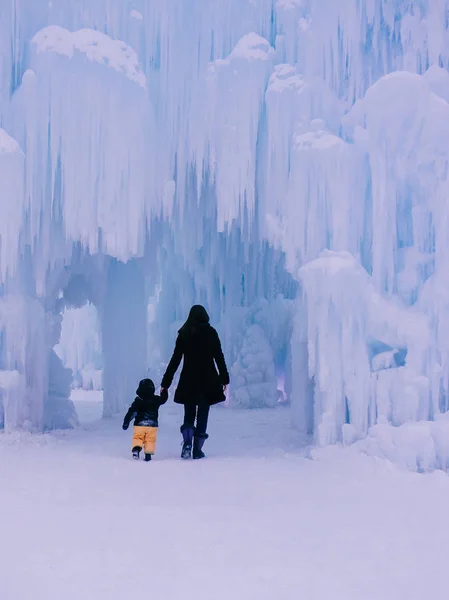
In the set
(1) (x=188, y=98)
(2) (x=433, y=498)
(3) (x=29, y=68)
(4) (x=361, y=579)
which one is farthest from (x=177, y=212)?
(4) (x=361, y=579)

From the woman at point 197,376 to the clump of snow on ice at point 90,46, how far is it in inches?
135

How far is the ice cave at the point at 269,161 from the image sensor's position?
5738 millimetres

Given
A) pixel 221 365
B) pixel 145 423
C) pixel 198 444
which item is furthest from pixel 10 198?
pixel 198 444

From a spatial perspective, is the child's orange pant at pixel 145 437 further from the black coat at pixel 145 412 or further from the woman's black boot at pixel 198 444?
the woman's black boot at pixel 198 444

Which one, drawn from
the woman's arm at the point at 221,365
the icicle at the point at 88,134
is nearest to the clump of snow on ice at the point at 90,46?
the icicle at the point at 88,134

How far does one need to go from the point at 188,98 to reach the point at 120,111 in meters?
0.87

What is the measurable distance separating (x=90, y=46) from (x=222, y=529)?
598 centimetres

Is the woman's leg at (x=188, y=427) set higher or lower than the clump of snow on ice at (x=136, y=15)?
lower

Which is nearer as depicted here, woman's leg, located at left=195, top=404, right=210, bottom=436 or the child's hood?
woman's leg, located at left=195, top=404, right=210, bottom=436

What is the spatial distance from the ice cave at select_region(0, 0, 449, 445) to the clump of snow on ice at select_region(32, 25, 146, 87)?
0.07ft

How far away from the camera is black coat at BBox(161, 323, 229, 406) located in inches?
215

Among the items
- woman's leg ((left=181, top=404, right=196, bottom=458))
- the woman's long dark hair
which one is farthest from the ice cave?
woman's leg ((left=181, top=404, right=196, bottom=458))

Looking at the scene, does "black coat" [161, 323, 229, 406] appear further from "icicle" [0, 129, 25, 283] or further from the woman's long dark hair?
"icicle" [0, 129, 25, 283]

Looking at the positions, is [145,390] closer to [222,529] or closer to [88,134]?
[222,529]
